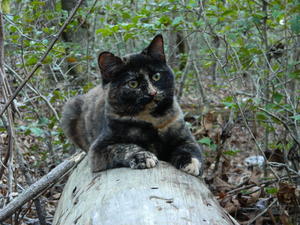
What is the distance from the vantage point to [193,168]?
10.3ft

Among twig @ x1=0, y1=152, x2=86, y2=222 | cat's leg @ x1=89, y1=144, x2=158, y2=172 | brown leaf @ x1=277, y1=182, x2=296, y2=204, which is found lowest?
brown leaf @ x1=277, y1=182, x2=296, y2=204

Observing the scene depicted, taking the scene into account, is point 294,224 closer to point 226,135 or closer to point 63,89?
point 226,135

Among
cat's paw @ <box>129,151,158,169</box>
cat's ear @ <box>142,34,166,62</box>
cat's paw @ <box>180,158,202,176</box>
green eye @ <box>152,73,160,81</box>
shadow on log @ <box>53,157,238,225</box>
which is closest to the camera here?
shadow on log @ <box>53,157,238,225</box>

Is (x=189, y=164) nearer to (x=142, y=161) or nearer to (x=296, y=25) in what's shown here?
(x=142, y=161)

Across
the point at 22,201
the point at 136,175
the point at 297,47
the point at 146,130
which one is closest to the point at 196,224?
the point at 136,175

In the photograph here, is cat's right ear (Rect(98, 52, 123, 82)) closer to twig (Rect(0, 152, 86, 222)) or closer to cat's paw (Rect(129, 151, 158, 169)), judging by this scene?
cat's paw (Rect(129, 151, 158, 169))

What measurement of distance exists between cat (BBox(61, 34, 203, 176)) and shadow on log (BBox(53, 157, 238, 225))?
242 mm

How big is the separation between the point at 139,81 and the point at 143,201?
135cm

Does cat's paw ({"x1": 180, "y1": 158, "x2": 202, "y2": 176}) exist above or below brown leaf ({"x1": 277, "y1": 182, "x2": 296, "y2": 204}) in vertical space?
above

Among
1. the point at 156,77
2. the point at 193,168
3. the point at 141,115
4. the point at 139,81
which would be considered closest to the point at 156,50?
the point at 156,77

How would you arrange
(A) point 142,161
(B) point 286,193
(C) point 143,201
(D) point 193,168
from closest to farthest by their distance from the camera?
(C) point 143,201 → (A) point 142,161 → (D) point 193,168 → (B) point 286,193

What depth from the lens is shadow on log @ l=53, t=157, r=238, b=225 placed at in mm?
2164

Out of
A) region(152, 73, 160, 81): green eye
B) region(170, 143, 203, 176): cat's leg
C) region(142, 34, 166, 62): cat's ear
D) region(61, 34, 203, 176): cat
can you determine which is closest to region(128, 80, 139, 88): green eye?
region(61, 34, 203, 176): cat

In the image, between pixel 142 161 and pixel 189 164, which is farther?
pixel 189 164
